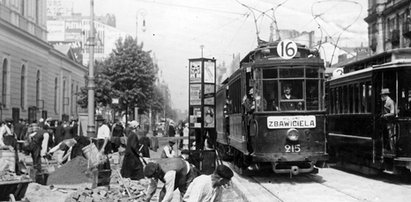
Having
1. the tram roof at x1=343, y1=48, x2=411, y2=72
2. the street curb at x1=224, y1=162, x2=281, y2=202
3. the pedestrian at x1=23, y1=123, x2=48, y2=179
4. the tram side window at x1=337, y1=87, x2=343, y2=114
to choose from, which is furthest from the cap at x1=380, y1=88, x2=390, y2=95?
the pedestrian at x1=23, y1=123, x2=48, y2=179

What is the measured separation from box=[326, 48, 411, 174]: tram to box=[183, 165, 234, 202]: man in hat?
27.6 feet

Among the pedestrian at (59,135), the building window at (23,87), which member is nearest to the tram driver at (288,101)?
the pedestrian at (59,135)

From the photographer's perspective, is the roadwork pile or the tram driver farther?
the roadwork pile

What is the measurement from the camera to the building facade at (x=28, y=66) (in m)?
39.3

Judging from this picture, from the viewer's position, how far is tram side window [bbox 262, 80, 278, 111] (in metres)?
13.5

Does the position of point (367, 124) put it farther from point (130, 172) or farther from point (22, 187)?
point (22, 187)

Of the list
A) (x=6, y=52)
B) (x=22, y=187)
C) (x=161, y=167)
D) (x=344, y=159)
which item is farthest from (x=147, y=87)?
(x=161, y=167)

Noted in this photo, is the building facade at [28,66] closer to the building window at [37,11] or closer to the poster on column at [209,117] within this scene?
the building window at [37,11]

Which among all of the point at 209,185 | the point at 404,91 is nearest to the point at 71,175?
the point at 404,91

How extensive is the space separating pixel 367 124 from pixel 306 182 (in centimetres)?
229

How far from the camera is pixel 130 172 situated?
526 inches

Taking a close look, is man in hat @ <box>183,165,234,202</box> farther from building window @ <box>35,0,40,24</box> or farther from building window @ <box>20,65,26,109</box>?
building window @ <box>35,0,40,24</box>

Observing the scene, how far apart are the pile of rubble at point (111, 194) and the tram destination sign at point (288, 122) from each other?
12.1 ft

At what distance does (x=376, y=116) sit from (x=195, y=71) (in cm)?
484
